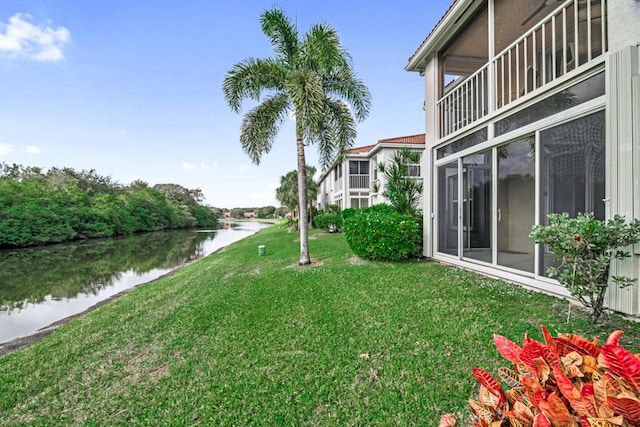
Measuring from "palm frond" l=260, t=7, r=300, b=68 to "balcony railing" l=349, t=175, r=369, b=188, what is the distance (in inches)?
518

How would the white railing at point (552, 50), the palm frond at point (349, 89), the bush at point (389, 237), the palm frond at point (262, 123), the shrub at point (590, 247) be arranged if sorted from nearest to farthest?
the shrub at point (590, 247) → the white railing at point (552, 50) → the bush at point (389, 237) → the palm frond at point (262, 123) → the palm frond at point (349, 89)

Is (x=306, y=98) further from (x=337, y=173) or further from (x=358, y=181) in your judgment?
(x=337, y=173)

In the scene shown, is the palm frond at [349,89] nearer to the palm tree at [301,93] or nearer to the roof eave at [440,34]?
the palm tree at [301,93]

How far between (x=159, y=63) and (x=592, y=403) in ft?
69.1

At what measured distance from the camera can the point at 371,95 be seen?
915 cm

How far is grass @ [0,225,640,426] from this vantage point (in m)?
2.42

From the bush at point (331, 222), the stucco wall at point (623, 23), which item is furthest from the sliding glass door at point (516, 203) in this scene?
the bush at point (331, 222)

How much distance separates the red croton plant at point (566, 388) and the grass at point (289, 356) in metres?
1.13

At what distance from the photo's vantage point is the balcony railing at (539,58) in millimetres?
Answer: 3750

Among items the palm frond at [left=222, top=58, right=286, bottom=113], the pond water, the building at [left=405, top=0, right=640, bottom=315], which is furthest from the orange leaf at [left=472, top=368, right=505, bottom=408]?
the palm frond at [left=222, top=58, right=286, bottom=113]

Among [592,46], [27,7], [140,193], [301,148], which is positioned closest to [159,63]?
[27,7]

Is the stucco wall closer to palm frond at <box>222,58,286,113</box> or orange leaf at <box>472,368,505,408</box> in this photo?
orange leaf at <box>472,368,505,408</box>

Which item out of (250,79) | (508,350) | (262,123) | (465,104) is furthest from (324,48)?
(508,350)

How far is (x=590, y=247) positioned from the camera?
2984 mm
